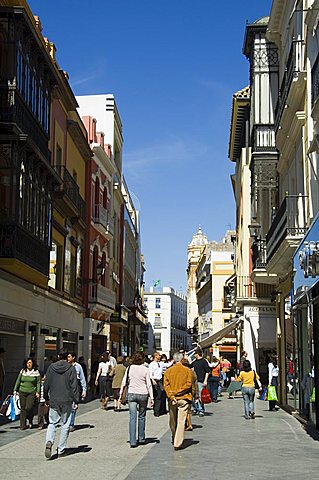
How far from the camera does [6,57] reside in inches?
792

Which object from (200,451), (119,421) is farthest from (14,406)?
(200,451)

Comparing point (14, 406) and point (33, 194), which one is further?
point (33, 194)

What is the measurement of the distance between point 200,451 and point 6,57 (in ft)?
40.2

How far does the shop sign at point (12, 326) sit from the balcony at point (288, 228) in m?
7.99

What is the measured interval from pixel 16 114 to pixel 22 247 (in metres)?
3.53

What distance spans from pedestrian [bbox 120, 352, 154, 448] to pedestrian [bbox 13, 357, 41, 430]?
3.15 metres

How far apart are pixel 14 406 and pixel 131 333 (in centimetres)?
4503

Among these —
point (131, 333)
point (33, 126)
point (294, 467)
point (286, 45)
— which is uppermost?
point (286, 45)

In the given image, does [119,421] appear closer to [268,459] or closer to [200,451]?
[200,451]

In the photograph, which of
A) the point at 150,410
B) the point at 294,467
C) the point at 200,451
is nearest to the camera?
the point at 294,467

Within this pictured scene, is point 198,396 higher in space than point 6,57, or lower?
lower

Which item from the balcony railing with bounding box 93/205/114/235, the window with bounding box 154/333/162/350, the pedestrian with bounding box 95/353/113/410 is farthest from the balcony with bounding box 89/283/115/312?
the window with bounding box 154/333/162/350

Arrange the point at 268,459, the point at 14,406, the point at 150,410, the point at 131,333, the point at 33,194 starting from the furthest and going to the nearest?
the point at 131,333, the point at 150,410, the point at 33,194, the point at 14,406, the point at 268,459

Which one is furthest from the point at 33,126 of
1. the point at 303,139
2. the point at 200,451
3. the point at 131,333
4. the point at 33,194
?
the point at 131,333
